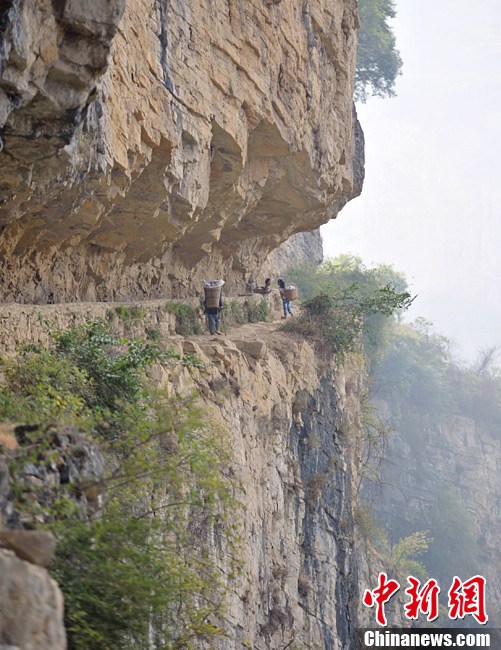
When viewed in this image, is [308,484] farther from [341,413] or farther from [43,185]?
[43,185]

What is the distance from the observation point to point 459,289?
194 metres

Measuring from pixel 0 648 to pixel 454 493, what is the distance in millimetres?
37045

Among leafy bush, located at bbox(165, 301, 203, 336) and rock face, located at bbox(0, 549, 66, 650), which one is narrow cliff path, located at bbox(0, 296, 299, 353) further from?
rock face, located at bbox(0, 549, 66, 650)

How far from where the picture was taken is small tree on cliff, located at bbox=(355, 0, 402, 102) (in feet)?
121

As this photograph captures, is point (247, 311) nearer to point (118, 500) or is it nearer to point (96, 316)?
point (96, 316)

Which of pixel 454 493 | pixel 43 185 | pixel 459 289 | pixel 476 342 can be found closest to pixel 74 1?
pixel 43 185

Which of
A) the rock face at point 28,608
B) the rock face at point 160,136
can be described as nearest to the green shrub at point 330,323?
the rock face at point 160,136

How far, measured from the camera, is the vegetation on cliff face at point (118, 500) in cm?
420

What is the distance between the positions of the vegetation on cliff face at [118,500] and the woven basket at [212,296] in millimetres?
4844

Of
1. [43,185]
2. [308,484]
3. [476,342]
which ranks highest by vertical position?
[476,342]

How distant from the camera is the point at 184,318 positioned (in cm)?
1327

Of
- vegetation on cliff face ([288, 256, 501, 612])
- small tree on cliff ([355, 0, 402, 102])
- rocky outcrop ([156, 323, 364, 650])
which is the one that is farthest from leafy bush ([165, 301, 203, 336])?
small tree on cliff ([355, 0, 402, 102])

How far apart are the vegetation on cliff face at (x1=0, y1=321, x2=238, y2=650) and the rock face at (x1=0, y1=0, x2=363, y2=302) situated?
1.83m

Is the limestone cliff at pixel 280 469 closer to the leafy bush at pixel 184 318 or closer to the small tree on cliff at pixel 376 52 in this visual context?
the leafy bush at pixel 184 318
